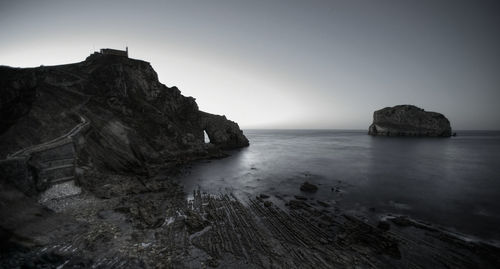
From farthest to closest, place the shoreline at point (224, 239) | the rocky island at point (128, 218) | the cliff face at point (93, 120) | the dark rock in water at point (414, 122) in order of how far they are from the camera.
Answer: the dark rock in water at point (414, 122), the cliff face at point (93, 120), the rocky island at point (128, 218), the shoreline at point (224, 239)

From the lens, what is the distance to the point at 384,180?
31906 millimetres

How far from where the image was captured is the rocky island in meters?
11.5

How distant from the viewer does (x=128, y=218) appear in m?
15.8

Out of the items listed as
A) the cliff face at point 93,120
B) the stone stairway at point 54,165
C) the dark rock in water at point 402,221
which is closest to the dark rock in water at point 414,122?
the cliff face at point 93,120

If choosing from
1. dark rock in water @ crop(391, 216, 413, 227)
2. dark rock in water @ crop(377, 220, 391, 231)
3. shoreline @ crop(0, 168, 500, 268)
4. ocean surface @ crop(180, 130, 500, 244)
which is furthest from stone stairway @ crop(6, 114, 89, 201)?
dark rock in water @ crop(391, 216, 413, 227)

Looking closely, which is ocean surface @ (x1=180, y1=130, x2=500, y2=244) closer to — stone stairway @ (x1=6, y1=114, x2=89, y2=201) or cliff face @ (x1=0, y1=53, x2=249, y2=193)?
cliff face @ (x1=0, y1=53, x2=249, y2=193)

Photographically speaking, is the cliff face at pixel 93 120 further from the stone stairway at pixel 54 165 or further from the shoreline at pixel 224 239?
the shoreline at pixel 224 239

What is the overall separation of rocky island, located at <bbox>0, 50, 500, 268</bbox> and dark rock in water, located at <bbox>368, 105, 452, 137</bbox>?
143 meters

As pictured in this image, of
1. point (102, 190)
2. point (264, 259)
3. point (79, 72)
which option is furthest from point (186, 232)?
point (79, 72)

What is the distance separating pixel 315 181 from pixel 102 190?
2885cm

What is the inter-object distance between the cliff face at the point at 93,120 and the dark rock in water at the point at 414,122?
144 m

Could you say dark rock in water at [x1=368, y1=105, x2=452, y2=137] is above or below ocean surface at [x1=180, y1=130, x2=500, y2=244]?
above

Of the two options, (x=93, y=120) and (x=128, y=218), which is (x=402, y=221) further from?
(x=93, y=120)

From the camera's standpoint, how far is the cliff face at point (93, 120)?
67.6ft
